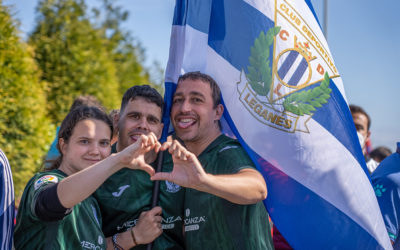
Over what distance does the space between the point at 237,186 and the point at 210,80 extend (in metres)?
0.96

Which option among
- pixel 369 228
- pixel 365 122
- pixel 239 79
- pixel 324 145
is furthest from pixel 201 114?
pixel 365 122

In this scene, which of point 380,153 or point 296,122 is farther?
point 380,153

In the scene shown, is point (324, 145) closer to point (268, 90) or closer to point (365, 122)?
point (268, 90)

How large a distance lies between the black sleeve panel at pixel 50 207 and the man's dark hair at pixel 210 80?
1.24m

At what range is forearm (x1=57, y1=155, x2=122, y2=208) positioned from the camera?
2.17 meters

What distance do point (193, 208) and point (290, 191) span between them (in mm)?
653

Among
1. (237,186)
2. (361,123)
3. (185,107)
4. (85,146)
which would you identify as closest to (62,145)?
(85,146)

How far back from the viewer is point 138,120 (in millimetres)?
3125

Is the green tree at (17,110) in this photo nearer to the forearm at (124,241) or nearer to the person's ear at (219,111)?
the forearm at (124,241)

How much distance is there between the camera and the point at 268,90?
292 cm

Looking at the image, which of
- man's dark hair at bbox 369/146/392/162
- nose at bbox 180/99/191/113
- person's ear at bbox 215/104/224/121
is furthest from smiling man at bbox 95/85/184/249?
man's dark hair at bbox 369/146/392/162

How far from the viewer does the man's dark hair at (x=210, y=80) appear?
3.02 metres

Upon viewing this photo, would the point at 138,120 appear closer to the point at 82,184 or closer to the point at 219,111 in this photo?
the point at 219,111

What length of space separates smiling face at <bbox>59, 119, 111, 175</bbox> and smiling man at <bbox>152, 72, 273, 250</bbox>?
53cm
